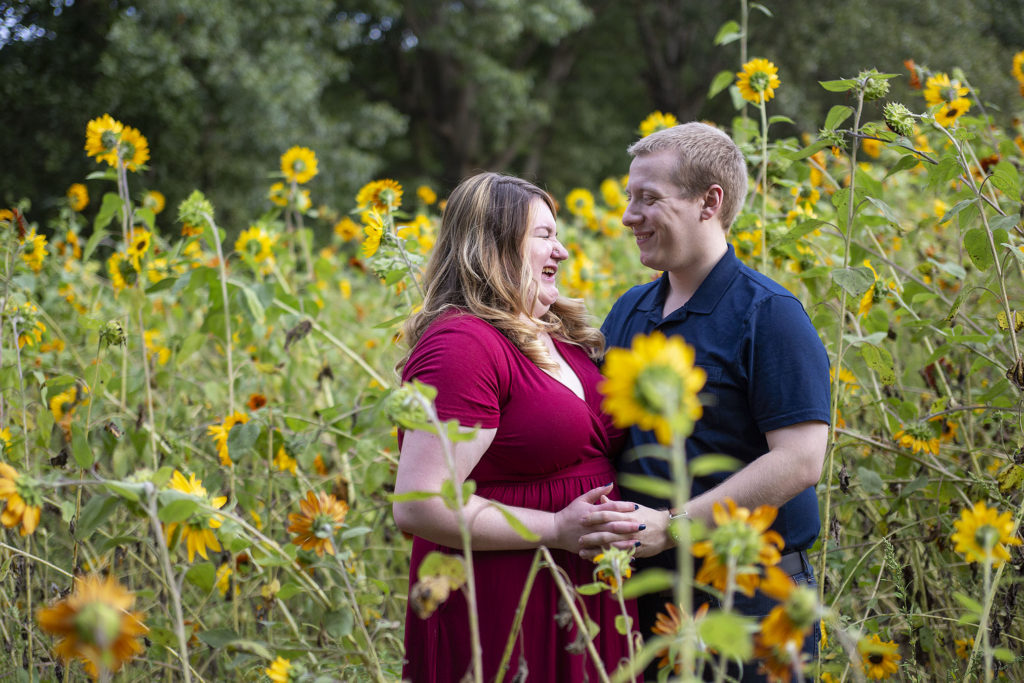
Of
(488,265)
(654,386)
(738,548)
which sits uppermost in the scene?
(488,265)

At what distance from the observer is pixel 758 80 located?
183 centimetres

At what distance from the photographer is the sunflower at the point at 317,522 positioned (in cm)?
120

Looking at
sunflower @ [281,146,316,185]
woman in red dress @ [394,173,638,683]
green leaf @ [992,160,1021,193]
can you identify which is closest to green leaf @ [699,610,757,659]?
woman in red dress @ [394,173,638,683]

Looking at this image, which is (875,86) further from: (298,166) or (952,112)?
(298,166)

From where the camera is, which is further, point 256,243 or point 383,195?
point 256,243

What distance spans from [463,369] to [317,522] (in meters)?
0.31

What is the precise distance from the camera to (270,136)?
949 centimetres

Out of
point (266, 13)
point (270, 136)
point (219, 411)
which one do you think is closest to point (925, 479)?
point (219, 411)

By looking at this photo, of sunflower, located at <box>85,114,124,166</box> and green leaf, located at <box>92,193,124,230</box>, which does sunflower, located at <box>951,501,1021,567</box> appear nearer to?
green leaf, located at <box>92,193,124,230</box>

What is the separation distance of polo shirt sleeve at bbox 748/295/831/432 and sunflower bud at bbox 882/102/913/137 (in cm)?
37

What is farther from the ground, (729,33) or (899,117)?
(729,33)

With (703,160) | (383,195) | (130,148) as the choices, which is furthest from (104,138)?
(703,160)

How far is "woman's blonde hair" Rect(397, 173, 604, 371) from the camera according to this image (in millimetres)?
1445

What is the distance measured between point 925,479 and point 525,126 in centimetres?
1387
